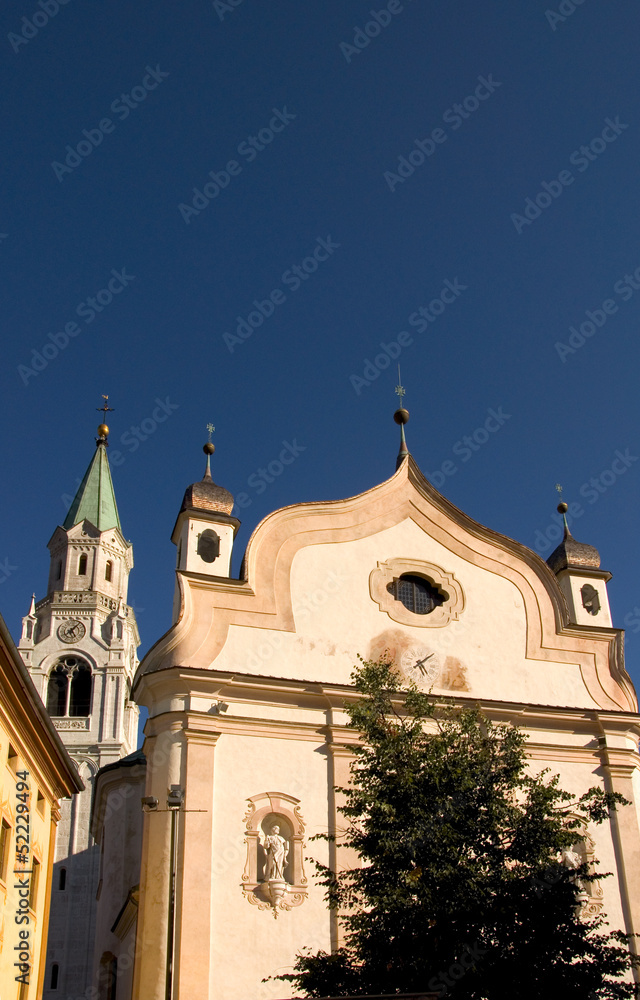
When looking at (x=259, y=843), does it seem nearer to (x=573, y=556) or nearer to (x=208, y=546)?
(x=208, y=546)

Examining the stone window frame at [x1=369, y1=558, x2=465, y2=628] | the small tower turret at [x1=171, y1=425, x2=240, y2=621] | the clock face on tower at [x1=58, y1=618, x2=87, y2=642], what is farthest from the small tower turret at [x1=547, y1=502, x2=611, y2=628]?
the clock face on tower at [x1=58, y1=618, x2=87, y2=642]

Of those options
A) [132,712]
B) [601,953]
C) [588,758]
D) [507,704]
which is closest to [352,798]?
[601,953]

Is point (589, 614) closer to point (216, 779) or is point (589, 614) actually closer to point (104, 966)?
point (216, 779)

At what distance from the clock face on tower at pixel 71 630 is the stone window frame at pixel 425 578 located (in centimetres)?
3622

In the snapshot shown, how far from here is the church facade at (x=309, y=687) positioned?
1934cm

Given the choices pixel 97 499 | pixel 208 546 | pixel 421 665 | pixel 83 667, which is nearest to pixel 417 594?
pixel 421 665

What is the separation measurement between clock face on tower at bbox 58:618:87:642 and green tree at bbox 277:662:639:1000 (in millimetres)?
42357

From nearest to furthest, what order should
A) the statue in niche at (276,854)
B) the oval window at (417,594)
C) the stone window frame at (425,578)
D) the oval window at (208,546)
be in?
the statue in niche at (276,854)
the oval window at (208,546)
the stone window frame at (425,578)
the oval window at (417,594)

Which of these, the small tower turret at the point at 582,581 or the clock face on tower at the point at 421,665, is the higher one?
the small tower turret at the point at 582,581

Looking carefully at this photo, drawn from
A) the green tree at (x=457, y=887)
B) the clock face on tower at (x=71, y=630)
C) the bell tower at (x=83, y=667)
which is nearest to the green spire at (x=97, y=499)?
the bell tower at (x=83, y=667)

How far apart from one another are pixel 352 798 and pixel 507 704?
306 inches

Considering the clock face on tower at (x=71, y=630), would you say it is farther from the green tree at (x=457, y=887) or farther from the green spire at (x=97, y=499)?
the green tree at (x=457, y=887)

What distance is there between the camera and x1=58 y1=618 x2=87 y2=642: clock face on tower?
5703 centimetres

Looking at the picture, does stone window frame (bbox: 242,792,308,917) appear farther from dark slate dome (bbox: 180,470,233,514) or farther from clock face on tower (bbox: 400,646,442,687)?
dark slate dome (bbox: 180,470,233,514)
